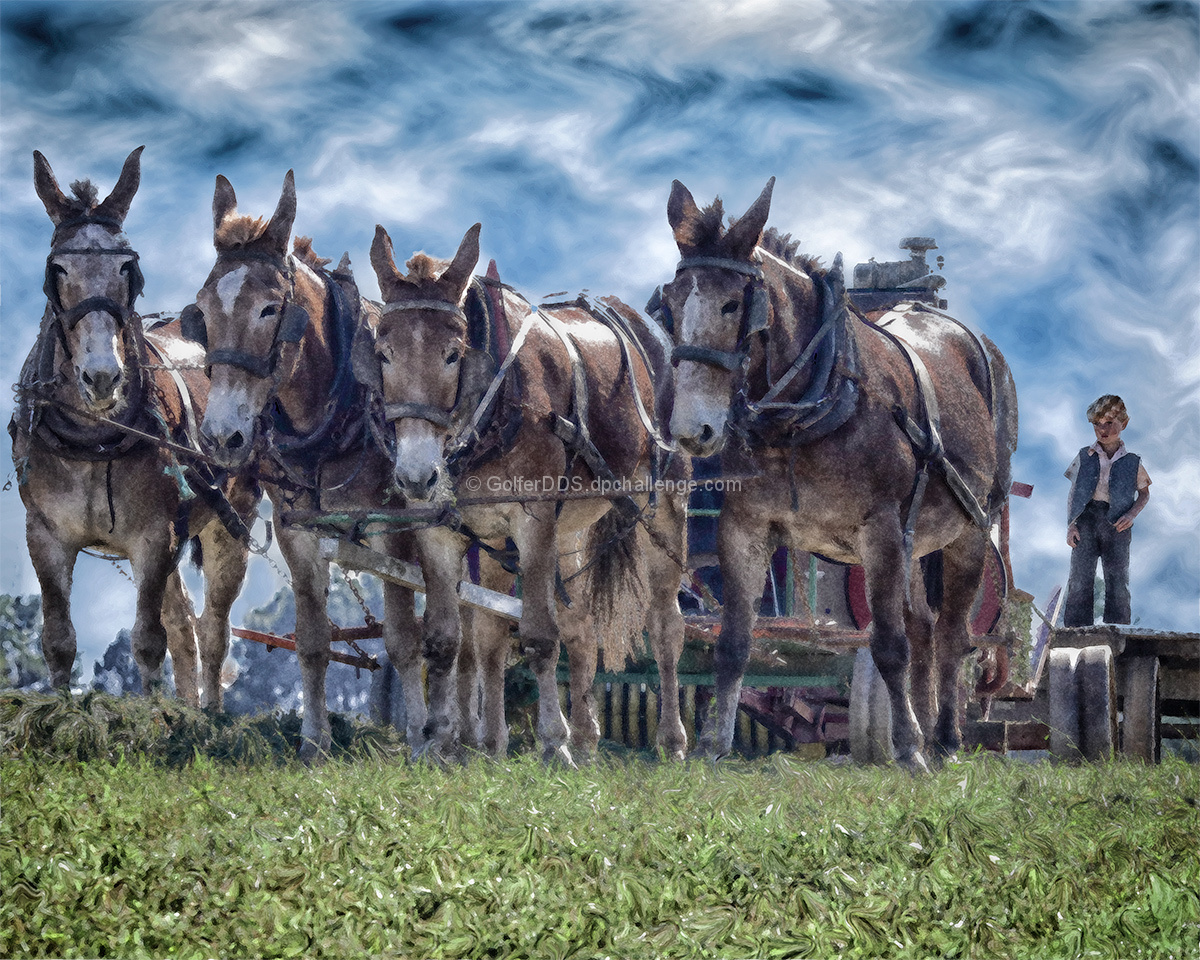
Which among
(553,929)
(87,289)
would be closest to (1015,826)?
(553,929)

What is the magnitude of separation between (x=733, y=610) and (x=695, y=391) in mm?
1212

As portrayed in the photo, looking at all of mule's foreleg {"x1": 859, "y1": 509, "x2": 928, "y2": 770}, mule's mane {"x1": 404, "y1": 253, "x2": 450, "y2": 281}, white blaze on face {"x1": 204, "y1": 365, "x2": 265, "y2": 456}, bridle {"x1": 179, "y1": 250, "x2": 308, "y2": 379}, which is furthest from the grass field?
mule's mane {"x1": 404, "y1": 253, "x2": 450, "y2": 281}

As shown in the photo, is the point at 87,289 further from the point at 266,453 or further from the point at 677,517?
the point at 677,517

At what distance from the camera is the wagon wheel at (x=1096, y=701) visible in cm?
765

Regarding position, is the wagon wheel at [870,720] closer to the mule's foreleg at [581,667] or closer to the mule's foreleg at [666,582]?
the mule's foreleg at [666,582]

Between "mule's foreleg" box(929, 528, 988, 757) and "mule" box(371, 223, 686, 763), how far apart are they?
1555 millimetres

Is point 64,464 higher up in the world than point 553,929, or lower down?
higher up

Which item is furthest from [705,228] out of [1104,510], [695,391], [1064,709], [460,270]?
[1104,510]

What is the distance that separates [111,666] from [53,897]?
56.2 ft

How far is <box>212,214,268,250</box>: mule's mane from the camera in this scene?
292 inches

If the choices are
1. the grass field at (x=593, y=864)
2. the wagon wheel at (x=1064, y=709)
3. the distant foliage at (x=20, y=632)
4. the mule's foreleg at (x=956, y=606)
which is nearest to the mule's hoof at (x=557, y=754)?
the grass field at (x=593, y=864)

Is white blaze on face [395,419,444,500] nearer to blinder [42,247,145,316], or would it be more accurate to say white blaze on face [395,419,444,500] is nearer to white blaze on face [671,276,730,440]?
white blaze on face [671,276,730,440]

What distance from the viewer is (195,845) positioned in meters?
4.91

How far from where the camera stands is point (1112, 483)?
9336 mm
